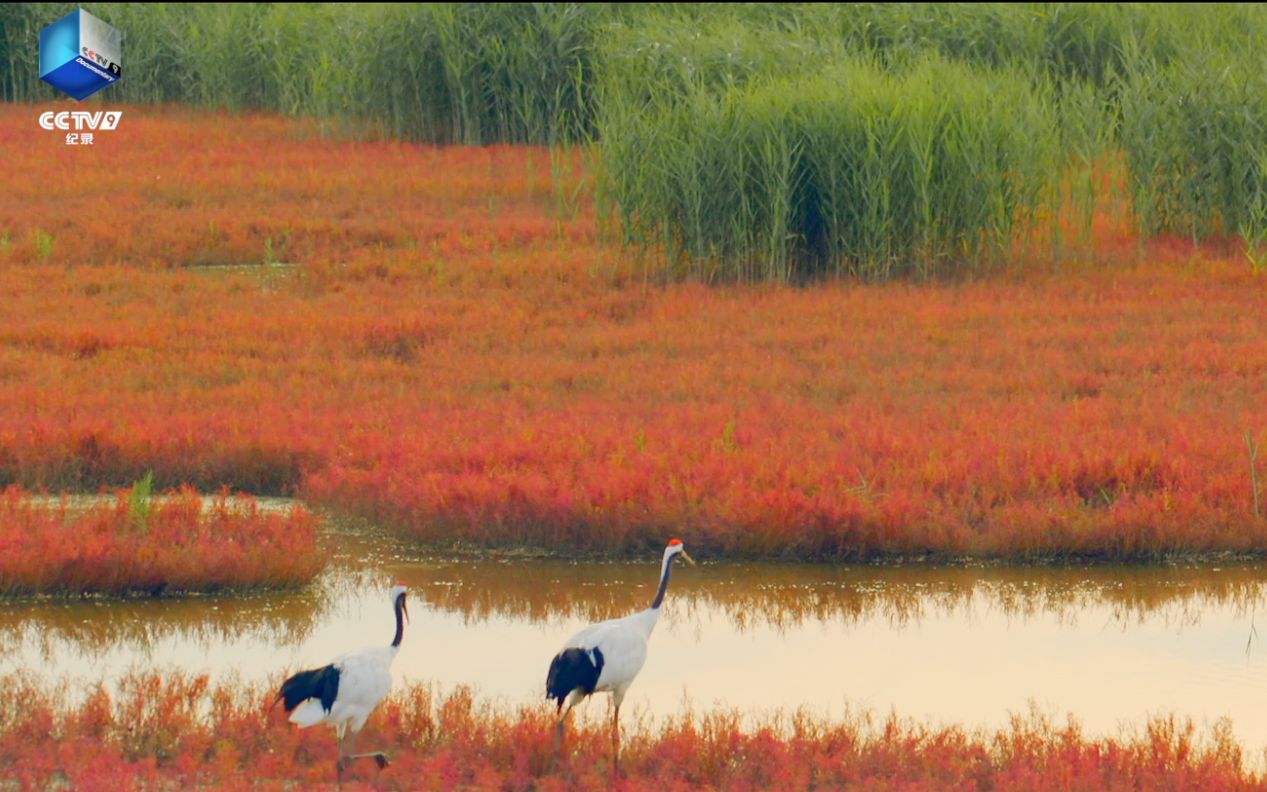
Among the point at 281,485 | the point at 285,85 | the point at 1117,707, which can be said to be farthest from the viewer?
the point at 285,85

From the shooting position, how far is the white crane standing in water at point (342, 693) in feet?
20.7

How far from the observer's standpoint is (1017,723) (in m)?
6.95

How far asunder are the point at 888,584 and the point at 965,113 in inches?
326

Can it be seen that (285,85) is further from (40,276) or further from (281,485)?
(281,485)

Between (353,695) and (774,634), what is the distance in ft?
10.1

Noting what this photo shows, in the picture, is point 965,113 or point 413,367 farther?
point 965,113

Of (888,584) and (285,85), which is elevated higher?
(285,85)

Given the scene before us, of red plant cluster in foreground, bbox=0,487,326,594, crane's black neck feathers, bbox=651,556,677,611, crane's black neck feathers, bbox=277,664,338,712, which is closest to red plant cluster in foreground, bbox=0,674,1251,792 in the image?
crane's black neck feathers, bbox=277,664,338,712

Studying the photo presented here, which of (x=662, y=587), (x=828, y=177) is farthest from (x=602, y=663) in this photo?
(x=828, y=177)

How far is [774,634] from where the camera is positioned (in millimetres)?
8859

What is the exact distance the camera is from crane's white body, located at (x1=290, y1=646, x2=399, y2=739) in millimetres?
6297

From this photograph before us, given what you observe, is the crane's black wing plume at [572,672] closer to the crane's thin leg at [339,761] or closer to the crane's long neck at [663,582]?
the crane's long neck at [663,582]

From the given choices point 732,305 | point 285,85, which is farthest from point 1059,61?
point 285,85

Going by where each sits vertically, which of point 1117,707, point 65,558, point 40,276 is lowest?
point 1117,707
